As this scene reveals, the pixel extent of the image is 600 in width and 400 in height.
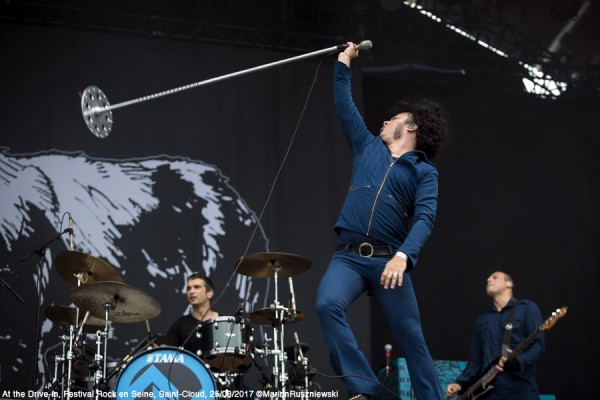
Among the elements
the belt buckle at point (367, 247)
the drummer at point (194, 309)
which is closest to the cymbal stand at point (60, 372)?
the drummer at point (194, 309)

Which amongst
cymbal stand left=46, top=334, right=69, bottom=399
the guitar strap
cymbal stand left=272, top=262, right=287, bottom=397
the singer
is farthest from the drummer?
the singer

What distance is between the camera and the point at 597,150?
10.4 meters

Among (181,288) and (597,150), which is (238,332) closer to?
(181,288)

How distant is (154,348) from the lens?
5.92 metres

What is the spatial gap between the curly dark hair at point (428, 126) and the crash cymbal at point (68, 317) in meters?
3.71

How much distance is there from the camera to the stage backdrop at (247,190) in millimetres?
8273

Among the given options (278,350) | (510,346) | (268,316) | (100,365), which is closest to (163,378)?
(100,365)

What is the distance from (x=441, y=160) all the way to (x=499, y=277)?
9.29 ft

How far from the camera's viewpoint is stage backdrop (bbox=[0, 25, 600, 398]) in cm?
827

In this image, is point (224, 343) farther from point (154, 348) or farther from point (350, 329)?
point (350, 329)

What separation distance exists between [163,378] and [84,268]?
125 cm

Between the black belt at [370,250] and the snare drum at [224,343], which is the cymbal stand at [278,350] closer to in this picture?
the snare drum at [224,343]

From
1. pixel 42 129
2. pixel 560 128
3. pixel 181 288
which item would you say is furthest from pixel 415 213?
pixel 560 128

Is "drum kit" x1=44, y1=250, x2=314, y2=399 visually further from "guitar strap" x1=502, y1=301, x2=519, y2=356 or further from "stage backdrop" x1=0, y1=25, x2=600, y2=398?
"guitar strap" x1=502, y1=301, x2=519, y2=356
